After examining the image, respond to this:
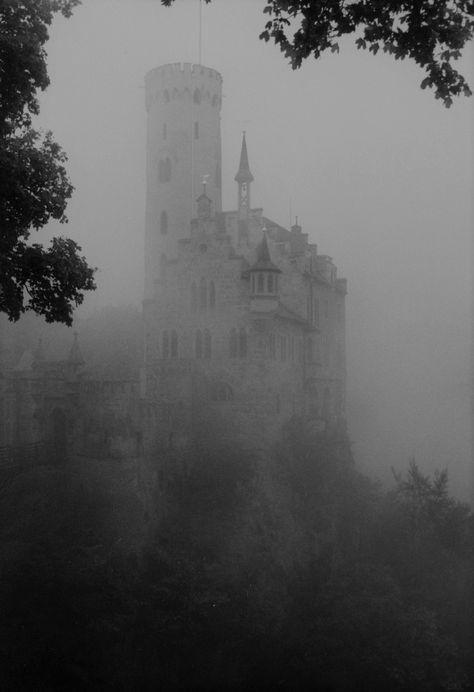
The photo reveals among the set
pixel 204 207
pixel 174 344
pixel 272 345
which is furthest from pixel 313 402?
pixel 204 207

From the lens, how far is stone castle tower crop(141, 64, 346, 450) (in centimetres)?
3584

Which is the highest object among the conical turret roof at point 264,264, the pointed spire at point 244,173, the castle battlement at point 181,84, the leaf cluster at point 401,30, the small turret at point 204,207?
the castle battlement at point 181,84

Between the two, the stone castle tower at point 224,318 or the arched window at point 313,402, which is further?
the arched window at point 313,402

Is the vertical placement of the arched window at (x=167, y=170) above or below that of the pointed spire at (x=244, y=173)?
above

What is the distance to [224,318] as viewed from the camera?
3659 centimetres

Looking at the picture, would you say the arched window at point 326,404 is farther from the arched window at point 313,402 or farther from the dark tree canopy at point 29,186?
the dark tree canopy at point 29,186

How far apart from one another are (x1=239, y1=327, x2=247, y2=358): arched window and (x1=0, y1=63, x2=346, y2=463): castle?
2.2 inches

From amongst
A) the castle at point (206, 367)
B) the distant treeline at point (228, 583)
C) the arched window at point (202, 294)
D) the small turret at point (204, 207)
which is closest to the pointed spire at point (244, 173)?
the castle at point (206, 367)

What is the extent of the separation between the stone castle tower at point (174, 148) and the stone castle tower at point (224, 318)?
0.08 meters

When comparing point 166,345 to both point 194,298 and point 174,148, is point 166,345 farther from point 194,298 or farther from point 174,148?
point 174,148

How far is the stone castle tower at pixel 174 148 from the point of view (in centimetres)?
4638

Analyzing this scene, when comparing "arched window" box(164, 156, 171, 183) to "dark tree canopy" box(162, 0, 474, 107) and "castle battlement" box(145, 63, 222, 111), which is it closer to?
"castle battlement" box(145, 63, 222, 111)

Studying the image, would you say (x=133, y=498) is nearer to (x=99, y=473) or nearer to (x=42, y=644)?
(x=99, y=473)

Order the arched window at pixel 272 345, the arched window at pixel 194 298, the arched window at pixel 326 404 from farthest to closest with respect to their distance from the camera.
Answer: the arched window at pixel 326 404 < the arched window at pixel 194 298 < the arched window at pixel 272 345
